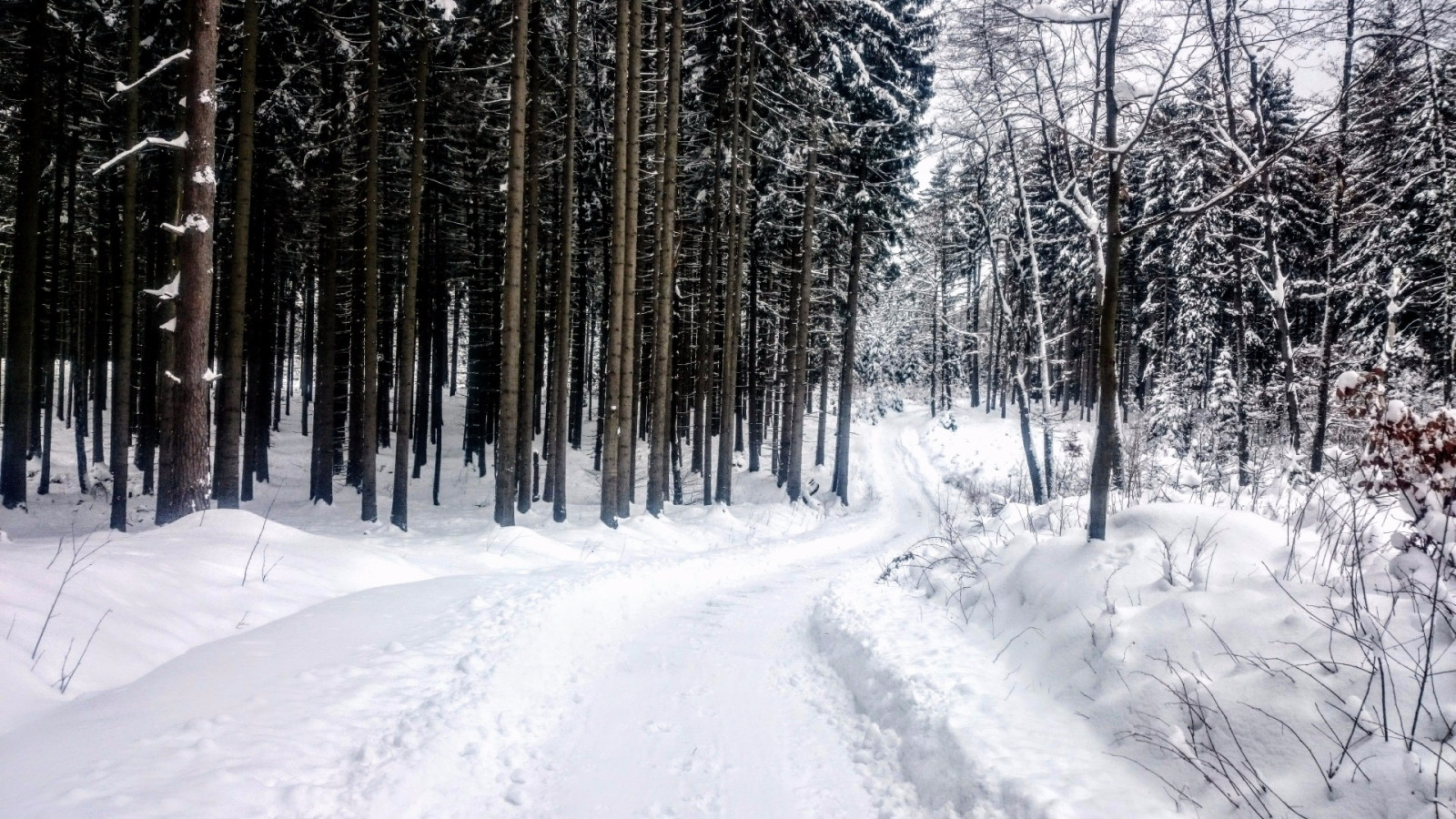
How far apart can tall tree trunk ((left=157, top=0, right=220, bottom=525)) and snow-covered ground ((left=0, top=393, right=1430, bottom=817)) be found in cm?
149

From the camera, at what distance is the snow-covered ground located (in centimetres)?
353

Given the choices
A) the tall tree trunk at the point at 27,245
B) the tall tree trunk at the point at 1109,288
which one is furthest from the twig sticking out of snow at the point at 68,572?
the tall tree trunk at the point at 27,245

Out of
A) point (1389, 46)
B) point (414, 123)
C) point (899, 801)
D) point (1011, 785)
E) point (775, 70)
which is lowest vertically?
point (899, 801)

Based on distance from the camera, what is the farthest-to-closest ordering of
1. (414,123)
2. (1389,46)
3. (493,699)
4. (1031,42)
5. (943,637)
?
(414,123)
(1031,42)
(943,637)
(1389,46)
(493,699)

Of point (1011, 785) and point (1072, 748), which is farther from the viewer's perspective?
point (1072, 748)

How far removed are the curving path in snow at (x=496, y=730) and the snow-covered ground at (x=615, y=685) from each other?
2cm

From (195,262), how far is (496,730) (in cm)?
808

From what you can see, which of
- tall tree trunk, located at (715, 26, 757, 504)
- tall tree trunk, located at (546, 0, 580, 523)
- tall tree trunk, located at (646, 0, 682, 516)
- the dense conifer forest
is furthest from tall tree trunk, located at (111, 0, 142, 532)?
tall tree trunk, located at (715, 26, 757, 504)

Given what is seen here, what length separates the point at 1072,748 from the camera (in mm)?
4059

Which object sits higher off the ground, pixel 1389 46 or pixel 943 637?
pixel 1389 46

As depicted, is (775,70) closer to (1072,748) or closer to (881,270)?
(881,270)

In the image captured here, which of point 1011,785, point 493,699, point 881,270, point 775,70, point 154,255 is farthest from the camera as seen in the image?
point 881,270

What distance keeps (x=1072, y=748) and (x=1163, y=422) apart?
27.1 meters

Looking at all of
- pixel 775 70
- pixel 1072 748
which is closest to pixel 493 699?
pixel 1072 748
